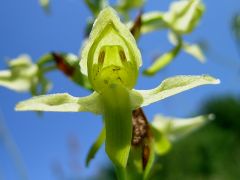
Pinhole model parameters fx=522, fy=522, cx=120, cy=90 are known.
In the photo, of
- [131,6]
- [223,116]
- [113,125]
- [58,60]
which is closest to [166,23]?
[131,6]

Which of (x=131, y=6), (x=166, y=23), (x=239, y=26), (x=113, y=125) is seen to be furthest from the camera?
(x=239, y=26)

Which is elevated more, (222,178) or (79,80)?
(222,178)

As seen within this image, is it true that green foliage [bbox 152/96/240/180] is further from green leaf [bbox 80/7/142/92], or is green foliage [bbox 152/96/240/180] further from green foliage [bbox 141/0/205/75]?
green leaf [bbox 80/7/142/92]

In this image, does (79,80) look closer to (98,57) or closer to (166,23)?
(98,57)

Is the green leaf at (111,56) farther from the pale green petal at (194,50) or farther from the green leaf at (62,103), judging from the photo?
the pale green petal at (194,50)

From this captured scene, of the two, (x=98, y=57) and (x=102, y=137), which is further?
(x=102, y=137)

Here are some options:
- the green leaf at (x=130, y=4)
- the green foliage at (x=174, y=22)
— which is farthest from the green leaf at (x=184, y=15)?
the green leaf at (x=130, y=4)
